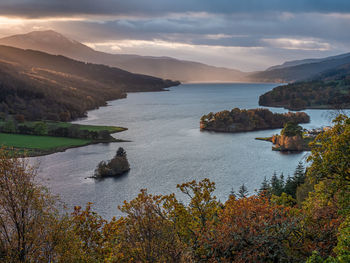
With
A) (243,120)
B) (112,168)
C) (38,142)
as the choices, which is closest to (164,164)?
(112,168)

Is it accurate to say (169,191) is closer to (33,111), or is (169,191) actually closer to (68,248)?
(68,248)

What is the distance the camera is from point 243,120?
452ft

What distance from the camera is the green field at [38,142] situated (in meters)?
95.9

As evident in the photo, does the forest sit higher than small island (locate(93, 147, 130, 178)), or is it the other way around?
the forest

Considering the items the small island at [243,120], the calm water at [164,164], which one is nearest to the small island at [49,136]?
the calm water at [164,164]

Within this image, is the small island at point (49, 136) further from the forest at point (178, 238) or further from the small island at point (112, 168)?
the forest at point (178, 238)

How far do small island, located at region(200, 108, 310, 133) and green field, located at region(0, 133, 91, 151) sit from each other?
1909 inches

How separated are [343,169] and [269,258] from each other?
5.78m

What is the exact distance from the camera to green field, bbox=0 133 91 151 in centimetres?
9594

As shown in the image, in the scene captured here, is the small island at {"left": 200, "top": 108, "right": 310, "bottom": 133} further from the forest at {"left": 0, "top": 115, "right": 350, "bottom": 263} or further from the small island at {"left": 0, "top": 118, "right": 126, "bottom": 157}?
the forest at {"left": 0, "top": 115, "right": 350, "bottom": 263}

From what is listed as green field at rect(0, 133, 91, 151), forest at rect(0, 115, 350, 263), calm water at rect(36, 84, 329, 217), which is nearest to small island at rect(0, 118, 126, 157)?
green field at rect(0, 133, 91, 151)

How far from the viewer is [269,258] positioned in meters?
18.6

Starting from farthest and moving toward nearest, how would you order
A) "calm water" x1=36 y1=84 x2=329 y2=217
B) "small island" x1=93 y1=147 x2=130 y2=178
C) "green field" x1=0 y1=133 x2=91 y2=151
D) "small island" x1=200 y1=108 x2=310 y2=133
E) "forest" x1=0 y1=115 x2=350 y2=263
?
1. "small island" x1=200 y1=108 x2=310 y2=133
2. "green field" x1=0 y1=133 x2=91 y2=151
3. "small island" x1=93 y1=147 x2=130 y2=178
4. "calm water" x1=36 y1=84 x2=329 y2=217
5. "forest" x1=0 y1=115 x2=350 y2=263

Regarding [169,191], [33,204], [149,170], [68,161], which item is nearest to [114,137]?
[68,161]
